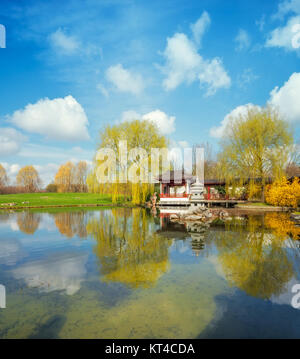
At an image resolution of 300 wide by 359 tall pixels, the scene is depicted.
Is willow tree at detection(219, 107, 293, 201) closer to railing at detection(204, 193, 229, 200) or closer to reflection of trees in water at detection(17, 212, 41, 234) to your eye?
railing at detection(204, 193, 229, 200)

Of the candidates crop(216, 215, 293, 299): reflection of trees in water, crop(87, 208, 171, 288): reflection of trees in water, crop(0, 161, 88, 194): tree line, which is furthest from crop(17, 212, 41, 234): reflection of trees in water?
crop(0, 161, 88, 194): tree line

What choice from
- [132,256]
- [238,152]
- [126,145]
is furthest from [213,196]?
[132,256]

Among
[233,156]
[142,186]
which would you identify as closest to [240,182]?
[233,156]

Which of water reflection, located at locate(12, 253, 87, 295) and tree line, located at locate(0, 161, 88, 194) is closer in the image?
water reflection, located at locate(12, 253, 87, 295)

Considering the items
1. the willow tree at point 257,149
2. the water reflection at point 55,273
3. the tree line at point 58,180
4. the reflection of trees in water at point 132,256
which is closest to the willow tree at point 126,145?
the willow tree at point 257,149

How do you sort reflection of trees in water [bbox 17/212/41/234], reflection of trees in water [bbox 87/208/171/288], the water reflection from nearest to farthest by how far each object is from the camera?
1. the water reflection
2. reflection of trees in water [bbox 87/208/171/288]
3. reflection of trees in water [bbox 17/212/41/234]

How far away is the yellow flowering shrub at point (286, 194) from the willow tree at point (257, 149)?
7.29 ft

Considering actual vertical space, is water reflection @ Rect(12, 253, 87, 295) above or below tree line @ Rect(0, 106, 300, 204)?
below

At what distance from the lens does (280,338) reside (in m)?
2.69

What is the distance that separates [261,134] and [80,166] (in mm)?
47675

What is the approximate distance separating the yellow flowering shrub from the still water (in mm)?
12390

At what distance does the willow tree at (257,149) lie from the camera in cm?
2139

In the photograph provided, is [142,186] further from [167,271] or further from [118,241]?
[167,271]

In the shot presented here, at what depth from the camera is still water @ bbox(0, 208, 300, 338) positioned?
2.90m
